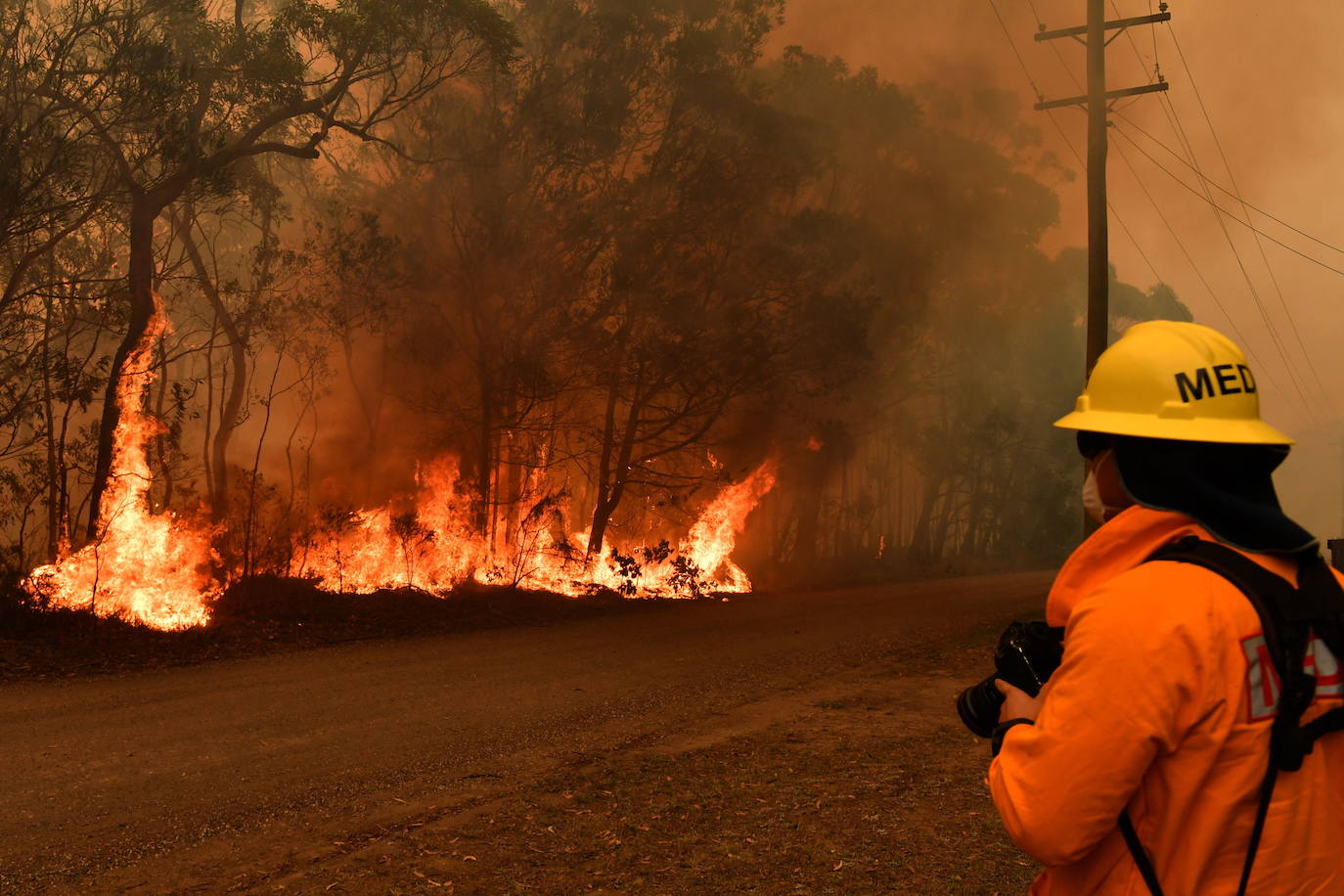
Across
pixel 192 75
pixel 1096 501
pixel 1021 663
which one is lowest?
pixel 1021 663

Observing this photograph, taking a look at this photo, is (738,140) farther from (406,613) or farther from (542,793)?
(542,793)

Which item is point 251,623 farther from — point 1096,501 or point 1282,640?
point 1282,640

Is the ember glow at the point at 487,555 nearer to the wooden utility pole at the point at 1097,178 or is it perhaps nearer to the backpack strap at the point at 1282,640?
the wooden utility pole at the point at 1097,178

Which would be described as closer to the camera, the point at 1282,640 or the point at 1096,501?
the point at 1282,640

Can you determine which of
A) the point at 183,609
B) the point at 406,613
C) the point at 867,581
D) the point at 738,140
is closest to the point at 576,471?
the point at 867,581

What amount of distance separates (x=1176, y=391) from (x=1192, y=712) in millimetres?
590

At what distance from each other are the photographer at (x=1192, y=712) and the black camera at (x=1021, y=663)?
0.12 metres

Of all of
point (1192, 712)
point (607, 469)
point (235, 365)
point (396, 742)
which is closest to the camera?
point (1192, 712)

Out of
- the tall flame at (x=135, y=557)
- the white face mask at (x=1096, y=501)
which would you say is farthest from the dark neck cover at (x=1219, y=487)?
the tall flame at (x=135, y=557)

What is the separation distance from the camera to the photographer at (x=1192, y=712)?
1.81 metres

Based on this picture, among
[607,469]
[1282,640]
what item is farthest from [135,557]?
[1282,640]

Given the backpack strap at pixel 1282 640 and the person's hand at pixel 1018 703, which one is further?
the person's hand at pixel 1018 703

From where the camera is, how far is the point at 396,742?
7.84 m

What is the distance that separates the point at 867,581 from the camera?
2848 centimetres
